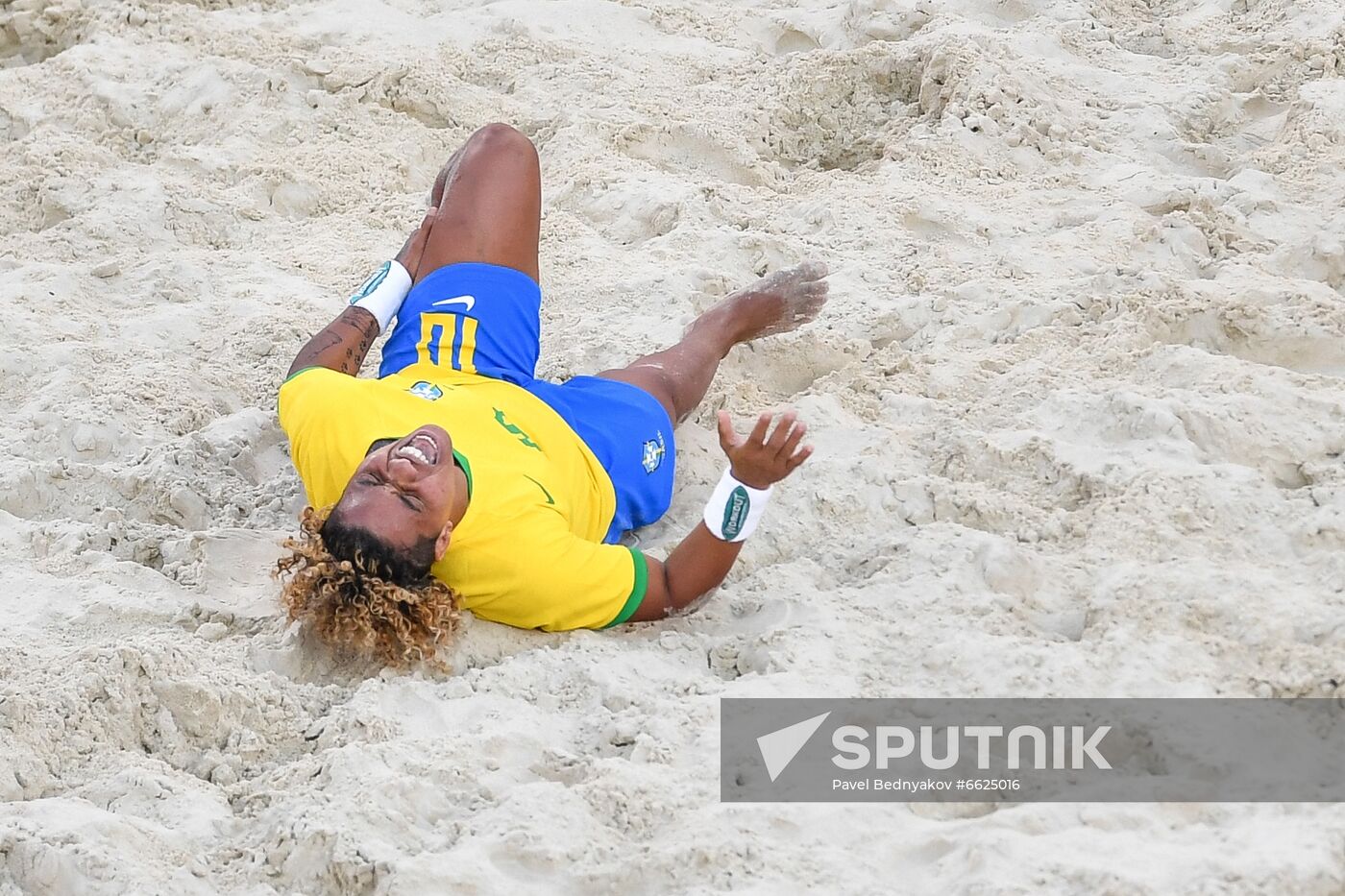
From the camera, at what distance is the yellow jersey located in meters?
2.60

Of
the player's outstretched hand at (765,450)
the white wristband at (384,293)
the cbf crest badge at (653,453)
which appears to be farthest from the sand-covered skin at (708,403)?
the white wristband at (384,293)

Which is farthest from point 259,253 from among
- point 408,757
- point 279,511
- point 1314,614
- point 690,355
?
Answer: point 1314,614

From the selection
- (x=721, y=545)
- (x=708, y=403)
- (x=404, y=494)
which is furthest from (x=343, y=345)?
(x=721, y=545)

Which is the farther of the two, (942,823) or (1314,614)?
(1314,614)

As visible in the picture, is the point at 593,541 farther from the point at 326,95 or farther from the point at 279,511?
the point at 326,95

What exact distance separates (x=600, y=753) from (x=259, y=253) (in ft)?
7.40

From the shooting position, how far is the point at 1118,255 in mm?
3592

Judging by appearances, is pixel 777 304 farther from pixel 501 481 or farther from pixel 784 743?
pixel 784 743

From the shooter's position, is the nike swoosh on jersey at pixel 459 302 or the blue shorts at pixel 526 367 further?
the nike swoosh on jersey at pixel 459 302

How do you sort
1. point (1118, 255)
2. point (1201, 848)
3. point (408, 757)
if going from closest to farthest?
point (1201, 848) < point (408, 757) < point (1118, 255)

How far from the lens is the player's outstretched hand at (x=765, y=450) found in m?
2.51

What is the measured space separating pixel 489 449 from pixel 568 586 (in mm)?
361

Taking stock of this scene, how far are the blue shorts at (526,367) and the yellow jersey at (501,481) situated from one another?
39 millimetres

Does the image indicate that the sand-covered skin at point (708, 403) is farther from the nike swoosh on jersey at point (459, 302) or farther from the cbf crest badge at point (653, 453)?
the nike swoosh on jersey at point (459, 302)
